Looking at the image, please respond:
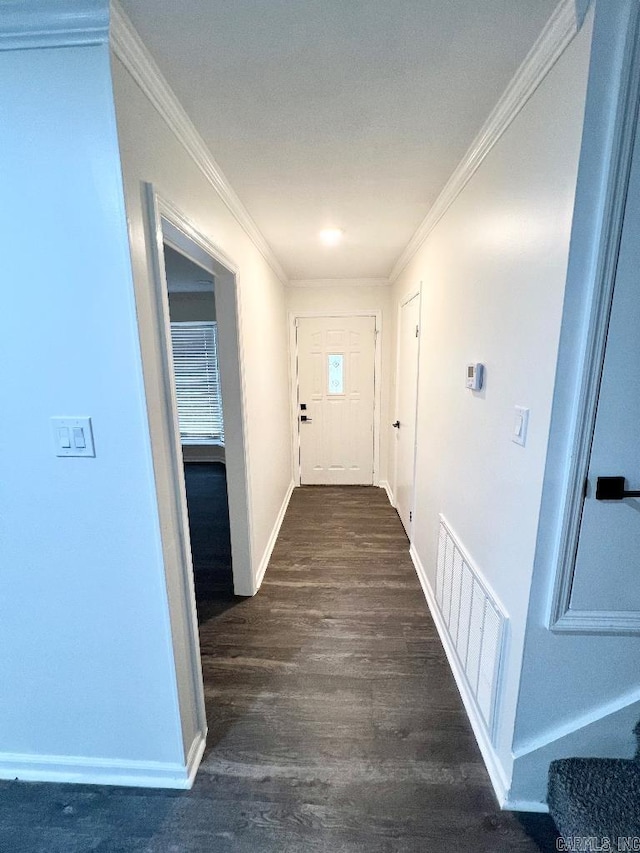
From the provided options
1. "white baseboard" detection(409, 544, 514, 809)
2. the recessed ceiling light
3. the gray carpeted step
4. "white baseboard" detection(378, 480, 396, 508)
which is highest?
the recessed ceiling light

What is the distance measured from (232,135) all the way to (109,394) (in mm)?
1084

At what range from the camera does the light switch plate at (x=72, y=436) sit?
3.29 ft

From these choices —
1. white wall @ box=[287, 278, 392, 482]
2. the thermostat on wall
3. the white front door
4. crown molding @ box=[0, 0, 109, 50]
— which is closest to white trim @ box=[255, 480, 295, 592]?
the white front door

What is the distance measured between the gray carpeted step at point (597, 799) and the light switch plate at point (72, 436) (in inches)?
68.2

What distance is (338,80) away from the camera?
3.46 feet

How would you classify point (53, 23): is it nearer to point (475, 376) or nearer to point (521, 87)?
point (521, 87)

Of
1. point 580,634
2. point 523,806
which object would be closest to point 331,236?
point 580,634

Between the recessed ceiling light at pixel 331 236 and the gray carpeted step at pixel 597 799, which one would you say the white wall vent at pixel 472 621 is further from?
the recessed ceiling light at pixel 331 236

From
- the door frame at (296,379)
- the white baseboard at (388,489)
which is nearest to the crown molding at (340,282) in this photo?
the door frame at (296,379)

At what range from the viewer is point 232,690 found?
5.22 feet

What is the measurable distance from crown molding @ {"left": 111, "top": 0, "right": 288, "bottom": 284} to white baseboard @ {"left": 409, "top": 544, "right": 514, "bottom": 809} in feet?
7.95

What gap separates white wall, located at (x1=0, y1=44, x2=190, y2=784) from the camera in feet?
2.87

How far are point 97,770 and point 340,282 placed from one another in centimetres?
385

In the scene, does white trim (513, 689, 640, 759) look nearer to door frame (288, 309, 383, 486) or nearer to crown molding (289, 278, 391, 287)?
door frame (288, 309, 383, 486)
